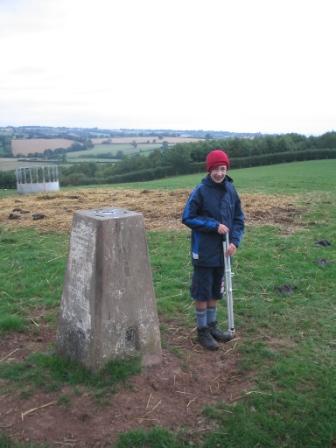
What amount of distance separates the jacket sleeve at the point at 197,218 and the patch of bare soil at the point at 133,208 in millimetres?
5918

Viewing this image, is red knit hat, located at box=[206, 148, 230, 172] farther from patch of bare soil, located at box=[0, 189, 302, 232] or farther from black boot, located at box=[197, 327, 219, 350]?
patch of bare soil, located at box=[0, 189, 302, 232]

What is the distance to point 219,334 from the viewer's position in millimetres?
5449

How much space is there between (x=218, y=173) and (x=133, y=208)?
339 inches

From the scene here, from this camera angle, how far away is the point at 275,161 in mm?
53406

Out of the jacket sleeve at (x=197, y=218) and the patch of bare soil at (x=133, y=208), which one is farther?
the patch of bare soil at (x=133, y=208)

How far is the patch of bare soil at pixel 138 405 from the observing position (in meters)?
3.84

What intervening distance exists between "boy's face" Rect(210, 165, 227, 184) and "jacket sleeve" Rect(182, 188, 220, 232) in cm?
21

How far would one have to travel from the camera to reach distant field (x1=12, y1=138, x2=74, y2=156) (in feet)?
159

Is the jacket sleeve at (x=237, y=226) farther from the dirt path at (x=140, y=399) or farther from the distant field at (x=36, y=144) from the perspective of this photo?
the distant field at (x=36, y=144)

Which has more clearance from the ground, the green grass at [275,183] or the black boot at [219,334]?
the black boot at [219,334]

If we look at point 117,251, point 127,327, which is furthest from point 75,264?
point 127,327

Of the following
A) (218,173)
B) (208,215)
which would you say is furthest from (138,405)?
(218,173)

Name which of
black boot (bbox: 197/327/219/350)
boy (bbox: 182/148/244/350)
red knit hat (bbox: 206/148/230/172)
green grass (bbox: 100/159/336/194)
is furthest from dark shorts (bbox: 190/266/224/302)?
green grass (bbox: 100/159/336/194)

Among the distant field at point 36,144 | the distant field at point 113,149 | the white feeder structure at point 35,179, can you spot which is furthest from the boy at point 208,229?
the distant field at point 113,149
